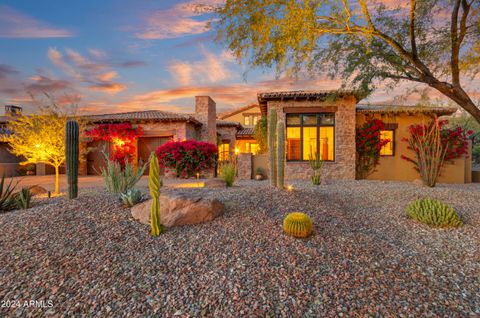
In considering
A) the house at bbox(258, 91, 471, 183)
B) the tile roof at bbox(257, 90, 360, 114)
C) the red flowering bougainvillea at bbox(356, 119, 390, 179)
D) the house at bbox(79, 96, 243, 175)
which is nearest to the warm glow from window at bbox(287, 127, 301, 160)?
the house at bbox(258, 91, 471, 183)

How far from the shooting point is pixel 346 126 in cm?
1180

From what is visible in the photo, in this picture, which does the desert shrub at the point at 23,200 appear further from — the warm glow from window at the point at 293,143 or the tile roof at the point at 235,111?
the tile roof at the point at 235,111

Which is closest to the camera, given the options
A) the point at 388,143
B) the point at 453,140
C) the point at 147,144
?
the point at 453,140

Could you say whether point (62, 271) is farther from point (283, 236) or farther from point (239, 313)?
point (283, 236)

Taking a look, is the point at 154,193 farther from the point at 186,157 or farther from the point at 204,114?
the point at 204,114

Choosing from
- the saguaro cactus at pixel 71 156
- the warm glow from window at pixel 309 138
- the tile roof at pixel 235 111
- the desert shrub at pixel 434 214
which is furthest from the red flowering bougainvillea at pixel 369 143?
the tile roof at pixel 235 111

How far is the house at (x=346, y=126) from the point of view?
11.8m

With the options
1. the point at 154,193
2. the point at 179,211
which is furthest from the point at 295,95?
the point at 154,193

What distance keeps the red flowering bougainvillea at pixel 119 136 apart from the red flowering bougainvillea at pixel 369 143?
11.3m

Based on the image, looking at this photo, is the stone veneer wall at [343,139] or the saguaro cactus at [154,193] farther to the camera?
the stone veneer wall at [343,139]

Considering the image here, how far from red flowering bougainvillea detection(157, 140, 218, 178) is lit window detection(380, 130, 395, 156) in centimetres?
821

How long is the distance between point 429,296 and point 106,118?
15.9m

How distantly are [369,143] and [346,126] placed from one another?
137cm

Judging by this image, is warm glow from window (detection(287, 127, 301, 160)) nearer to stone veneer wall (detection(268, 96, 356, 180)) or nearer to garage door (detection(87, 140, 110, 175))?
stone veneer wall (detection(268, 96, 356, 180))
